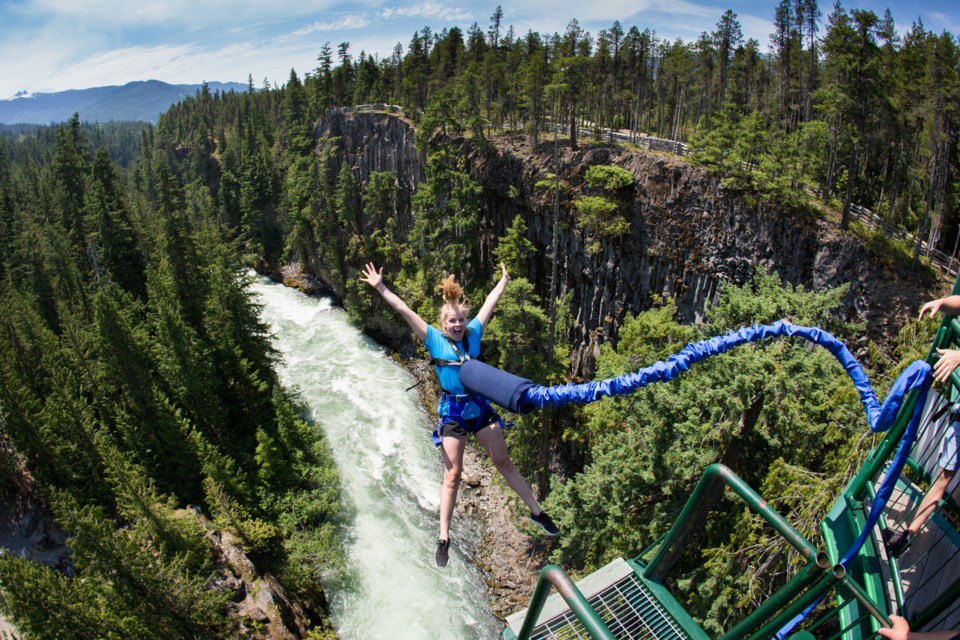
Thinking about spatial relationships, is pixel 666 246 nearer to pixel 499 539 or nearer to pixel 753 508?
pixel 499 539

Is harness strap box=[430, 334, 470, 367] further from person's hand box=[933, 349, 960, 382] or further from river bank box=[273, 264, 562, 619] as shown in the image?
river bank box=[273, 264, 562, 619]

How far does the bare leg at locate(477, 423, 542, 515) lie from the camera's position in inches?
259

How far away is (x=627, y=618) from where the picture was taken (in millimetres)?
6820

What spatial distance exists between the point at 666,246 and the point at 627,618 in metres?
22.6

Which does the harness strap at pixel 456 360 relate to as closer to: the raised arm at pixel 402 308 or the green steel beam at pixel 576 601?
the raised arm at pixel 402 308

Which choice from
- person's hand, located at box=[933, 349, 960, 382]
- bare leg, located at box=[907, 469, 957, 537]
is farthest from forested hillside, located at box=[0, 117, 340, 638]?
person's hand, located at box=[933, 349, 960, 382]

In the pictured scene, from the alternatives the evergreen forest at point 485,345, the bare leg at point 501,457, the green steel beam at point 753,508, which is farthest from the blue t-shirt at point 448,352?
the evergreen forest at point 485,345

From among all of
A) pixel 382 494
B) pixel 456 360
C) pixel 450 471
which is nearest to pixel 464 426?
pixel 450 471

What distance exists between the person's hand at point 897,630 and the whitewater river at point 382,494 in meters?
20.0

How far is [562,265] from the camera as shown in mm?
32844

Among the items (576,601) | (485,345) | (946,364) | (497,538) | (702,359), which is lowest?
(497,538)

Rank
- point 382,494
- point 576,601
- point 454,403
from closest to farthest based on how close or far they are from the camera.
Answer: point 576,601 < point 454,403 < point 382,494

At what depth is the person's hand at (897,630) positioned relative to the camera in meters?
4.33

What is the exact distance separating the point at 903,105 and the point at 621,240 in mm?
15275
